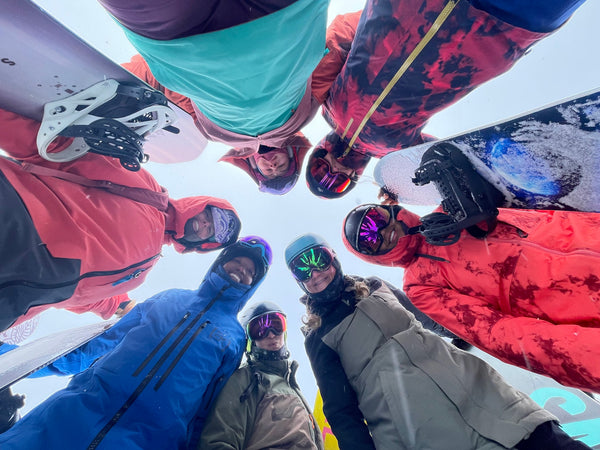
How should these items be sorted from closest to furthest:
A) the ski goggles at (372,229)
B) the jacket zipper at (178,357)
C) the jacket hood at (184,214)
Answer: the jacket zipper at (178,357) → the ski goggles at (372,229) → the jacket hood at (184,214)

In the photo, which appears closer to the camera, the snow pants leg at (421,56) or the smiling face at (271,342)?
the snow pants leg at (421,56)

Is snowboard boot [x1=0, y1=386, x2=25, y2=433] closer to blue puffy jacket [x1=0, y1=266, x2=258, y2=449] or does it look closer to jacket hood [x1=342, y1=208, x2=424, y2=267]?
blue puffy jacket [x1=0, y1=266, x2=258, y2=449]

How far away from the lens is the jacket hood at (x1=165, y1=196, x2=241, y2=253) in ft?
9.95

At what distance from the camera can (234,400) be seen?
2656mm

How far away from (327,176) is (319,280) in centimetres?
148

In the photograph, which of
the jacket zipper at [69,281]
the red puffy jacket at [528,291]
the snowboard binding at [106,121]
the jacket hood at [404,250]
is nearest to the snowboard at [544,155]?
the red puffy jacket at [528,291]

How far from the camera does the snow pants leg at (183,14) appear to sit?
2.96 feet

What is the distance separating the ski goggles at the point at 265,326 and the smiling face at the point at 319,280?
128cm

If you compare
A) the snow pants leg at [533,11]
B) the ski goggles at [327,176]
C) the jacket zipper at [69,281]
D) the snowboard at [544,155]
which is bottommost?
the jacket zipper at [69,281]

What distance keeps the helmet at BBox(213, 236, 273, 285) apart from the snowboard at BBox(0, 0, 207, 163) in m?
2.59

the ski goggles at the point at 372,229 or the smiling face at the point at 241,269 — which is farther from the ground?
the ski goggles at the point at 372,229

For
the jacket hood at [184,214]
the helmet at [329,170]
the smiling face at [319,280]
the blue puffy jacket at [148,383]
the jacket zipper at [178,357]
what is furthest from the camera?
the helmet at [329,170]

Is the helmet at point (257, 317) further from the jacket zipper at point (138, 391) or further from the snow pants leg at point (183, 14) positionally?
the snow pants leg at point (183, 14)

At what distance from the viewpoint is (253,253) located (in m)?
4.24
